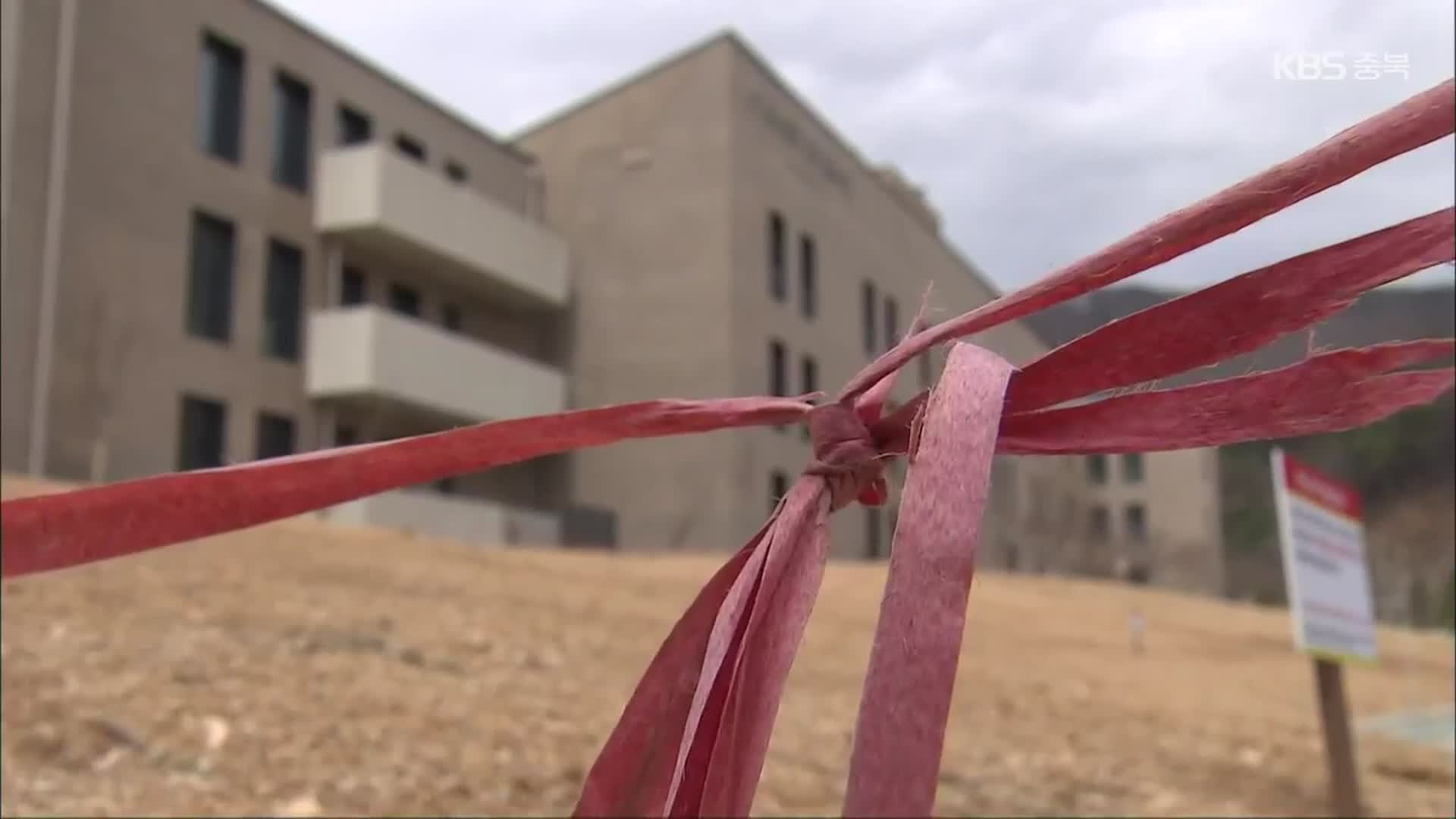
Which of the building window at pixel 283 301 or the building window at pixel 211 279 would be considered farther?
the building window at pixel 283 301

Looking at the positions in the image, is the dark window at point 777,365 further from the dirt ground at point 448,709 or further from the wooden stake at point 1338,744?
the wooden stake at point 1338,744

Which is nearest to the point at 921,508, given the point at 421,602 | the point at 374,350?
the point at 421,602

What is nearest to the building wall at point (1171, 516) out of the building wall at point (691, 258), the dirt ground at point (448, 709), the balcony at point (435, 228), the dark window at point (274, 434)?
the dirt ground at point (448, 709)

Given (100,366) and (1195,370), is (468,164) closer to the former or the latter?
(100,366)

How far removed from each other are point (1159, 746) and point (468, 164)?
1728 centimetres

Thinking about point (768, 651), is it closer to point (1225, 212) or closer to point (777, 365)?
point (1225, 212)

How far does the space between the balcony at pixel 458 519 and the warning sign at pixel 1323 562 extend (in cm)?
1140

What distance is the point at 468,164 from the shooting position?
20.2m

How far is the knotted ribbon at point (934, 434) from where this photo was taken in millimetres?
814

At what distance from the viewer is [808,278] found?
2011 centimetres

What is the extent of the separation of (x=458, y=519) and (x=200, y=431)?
3.58 metres

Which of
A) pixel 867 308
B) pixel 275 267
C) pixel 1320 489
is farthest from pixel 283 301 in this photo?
pixel 1320 489

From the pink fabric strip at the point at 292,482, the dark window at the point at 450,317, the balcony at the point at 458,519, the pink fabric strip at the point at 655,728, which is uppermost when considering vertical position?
the dark window at the point at 450,317

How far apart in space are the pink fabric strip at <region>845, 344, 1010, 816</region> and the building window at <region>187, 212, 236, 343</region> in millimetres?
15034
